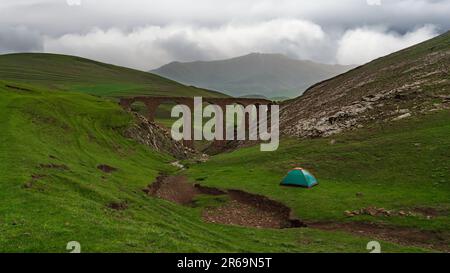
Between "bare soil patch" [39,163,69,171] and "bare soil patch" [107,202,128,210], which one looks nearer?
"bare soil patch" [107,202,128,210]

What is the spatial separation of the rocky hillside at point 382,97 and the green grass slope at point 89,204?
20.8m

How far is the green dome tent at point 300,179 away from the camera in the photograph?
47531 millimetres

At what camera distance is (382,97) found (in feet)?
253

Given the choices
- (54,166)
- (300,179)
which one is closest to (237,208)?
(300,179)

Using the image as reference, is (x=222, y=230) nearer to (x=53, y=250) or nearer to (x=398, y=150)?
(x=53, y=250)

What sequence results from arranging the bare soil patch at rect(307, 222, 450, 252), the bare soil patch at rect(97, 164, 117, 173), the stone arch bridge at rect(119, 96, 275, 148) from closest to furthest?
1. the bare soil patch at rect(307, 222, 450, 252)
2. the bare soil patch at rect(97, 164, 117, 173)
3. the stone arch bridge at rect(119, 96, 275, 148)

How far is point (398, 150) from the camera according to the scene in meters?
52.6

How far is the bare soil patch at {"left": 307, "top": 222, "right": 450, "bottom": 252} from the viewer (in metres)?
29.1

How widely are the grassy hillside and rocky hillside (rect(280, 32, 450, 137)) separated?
5133mm

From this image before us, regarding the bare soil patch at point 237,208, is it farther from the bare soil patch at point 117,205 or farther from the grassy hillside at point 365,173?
the bare soil patch at point 117,205

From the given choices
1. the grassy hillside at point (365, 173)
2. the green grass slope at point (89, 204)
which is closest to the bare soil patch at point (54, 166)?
the green grass slope at point (89, 204)

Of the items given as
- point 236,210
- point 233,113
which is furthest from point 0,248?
point 233,113

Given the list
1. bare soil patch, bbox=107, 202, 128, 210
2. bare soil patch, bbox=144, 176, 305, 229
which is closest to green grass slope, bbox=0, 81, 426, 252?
bare soil patch, bbox=107, 202, 128, 210

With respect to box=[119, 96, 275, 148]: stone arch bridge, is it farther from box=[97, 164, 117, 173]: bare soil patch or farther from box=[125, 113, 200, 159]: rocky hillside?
box=[97, 164, 117, 173]: bare soil patch
